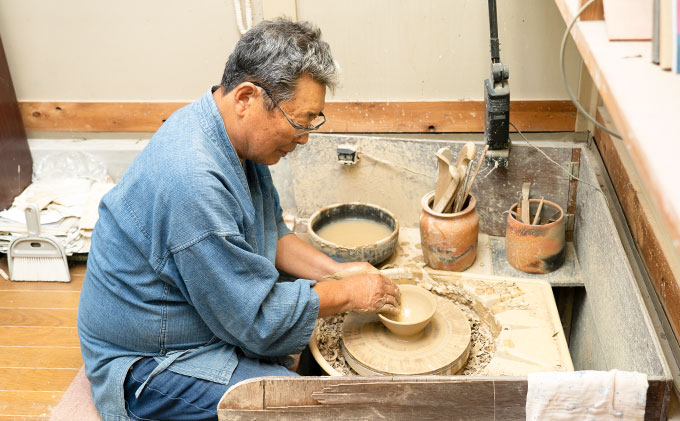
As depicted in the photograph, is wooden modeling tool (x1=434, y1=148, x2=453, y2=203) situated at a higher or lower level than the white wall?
lower

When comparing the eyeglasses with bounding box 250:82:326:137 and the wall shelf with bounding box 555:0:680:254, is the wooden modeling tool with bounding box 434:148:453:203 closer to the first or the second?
the eyeglasses with bounding box 250:82:326:137

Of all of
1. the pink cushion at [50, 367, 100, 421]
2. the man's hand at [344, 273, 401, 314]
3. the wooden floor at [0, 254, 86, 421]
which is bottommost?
the wooden floor at [0, 254, 86, 421]

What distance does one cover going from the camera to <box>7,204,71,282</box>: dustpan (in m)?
3.29

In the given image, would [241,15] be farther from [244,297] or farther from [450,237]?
[244,297]

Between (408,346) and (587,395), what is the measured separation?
738 millimetres

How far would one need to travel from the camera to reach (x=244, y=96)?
195 centimetres

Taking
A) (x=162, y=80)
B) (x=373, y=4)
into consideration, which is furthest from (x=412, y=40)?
(x=162, y=80)

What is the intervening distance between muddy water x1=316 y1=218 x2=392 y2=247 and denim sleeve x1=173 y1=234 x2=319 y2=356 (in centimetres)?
86

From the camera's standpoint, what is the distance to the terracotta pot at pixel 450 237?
2676 millimetres

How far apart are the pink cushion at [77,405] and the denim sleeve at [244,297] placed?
58 cm

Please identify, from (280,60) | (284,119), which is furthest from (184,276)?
(280,60)

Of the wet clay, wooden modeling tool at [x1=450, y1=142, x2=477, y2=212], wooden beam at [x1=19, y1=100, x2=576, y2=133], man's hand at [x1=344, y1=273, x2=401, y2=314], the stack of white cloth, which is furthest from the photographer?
the stack of white cloth

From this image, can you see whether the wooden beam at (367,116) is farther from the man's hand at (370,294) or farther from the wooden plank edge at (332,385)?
the wooden plank edge at (332,385)

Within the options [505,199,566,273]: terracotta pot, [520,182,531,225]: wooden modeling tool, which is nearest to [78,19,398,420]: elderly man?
[505,199,566,273]: terracotta pot
